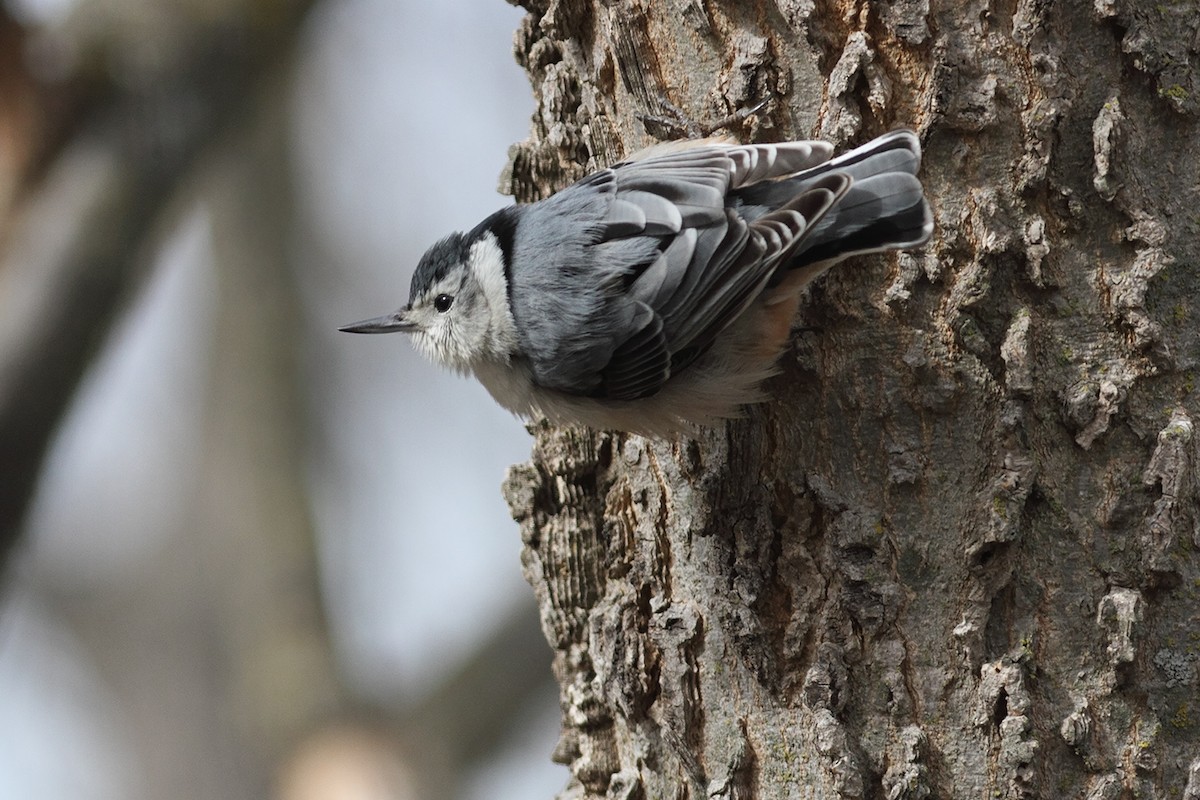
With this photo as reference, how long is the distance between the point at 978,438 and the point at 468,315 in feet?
3.27

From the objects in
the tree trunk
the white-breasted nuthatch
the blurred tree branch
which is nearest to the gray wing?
the white-breasted nuthatch

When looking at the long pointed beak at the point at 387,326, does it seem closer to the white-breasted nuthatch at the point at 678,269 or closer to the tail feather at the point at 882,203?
the white-breasted nuthatch at the point at 678,269

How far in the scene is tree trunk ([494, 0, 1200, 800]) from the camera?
1.68 m

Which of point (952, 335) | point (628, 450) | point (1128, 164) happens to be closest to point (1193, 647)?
point (952, 335)

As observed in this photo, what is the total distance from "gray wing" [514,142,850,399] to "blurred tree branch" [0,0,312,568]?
1558mm

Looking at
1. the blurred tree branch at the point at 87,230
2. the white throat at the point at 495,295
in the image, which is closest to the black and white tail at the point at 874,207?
the white throat at the point at 495,295

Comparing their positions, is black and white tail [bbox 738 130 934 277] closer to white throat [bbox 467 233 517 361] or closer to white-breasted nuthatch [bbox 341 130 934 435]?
white-breasted nuthatch [bbox 341 130 934 435]

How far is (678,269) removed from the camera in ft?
6.19

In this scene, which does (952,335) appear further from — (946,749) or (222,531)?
(222,531)

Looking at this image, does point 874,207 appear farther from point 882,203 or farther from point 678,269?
point 678,269

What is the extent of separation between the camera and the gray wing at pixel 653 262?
6.01ft

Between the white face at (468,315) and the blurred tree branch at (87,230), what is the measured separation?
3.70 ft

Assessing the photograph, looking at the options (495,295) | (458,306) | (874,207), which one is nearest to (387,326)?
(458,306)

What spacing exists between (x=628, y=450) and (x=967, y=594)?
0.69 metres
